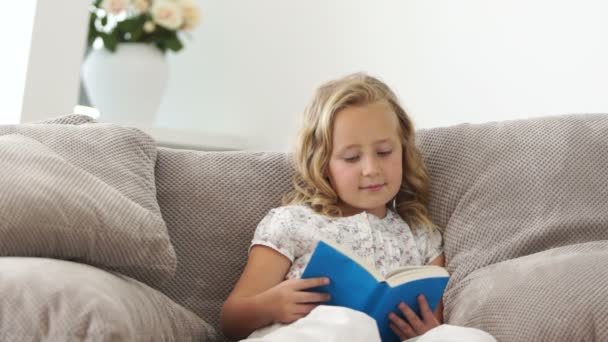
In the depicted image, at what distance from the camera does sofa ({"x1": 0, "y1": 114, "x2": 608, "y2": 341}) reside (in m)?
1.20

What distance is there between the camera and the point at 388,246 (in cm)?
172

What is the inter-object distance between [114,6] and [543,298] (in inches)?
82.3

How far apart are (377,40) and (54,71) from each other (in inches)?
41.8

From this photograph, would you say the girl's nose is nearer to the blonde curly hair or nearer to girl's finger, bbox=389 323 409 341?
the blonde curly hair

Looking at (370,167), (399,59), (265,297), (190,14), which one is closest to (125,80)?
(190,14)

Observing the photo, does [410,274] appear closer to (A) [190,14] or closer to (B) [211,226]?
(B) [211,226]

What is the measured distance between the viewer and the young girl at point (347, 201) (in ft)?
5.30

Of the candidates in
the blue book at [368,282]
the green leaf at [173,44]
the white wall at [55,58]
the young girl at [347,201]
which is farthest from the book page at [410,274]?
the green leaf at [173,44]

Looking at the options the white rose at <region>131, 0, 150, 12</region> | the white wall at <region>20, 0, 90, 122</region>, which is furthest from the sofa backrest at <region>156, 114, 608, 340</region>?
the white rose at <region>131, 0, 150, 12</region>

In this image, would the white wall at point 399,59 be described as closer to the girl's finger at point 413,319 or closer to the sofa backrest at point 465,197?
the sofa backrest at point 465,197

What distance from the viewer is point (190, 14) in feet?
10.4

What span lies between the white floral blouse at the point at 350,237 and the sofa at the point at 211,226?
0.06 metres

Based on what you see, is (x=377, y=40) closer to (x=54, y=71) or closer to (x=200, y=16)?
(x=200, y=16)

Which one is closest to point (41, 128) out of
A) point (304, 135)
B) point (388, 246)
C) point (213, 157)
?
point (213, 157)
